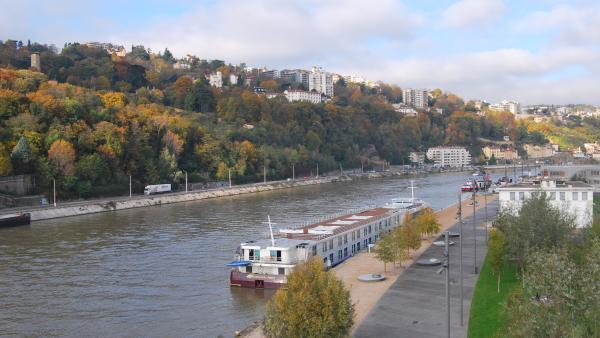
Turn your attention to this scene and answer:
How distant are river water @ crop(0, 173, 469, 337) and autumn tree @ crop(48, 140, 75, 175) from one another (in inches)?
482

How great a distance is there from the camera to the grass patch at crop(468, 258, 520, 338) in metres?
18.6

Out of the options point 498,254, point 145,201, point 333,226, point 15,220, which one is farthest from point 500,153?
point 498,254

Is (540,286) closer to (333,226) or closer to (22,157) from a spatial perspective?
(333,226)

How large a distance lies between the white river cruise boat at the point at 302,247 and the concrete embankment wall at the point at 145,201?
28732mm

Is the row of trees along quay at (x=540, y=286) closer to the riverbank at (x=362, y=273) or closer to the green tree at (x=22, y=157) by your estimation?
the riverbank at (x=362, y=273)

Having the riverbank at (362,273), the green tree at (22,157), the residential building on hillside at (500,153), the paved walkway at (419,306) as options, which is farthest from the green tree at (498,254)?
the residential building on hillside at (500,153)

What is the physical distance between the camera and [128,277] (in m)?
29.9

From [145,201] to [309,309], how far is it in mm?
55257

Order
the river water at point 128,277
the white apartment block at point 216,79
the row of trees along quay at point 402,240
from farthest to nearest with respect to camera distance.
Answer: the white apartment block at point 216,79 → the row of trees along quay at point 402,240 → the river water at point 128,277

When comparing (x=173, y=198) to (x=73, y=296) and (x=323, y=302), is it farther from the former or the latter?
(x=323, y=302)

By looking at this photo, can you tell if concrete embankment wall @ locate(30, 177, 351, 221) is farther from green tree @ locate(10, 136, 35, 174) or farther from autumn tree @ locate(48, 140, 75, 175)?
green tree @ locate(10, 136, 35, 174)

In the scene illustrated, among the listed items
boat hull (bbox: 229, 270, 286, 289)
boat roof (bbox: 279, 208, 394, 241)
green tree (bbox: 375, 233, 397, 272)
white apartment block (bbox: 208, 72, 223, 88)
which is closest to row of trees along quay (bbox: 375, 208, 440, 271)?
green tree (bbox: 375, 233, 397, 272)

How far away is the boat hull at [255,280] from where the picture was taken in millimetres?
27375

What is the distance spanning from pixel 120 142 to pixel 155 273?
46028mm
